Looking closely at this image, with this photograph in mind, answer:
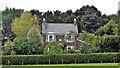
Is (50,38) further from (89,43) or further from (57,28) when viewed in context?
(89,43)

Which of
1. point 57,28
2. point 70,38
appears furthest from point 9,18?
point 70,38

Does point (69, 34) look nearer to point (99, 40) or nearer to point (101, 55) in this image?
point (99, 40)

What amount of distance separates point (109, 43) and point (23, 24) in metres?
12.0

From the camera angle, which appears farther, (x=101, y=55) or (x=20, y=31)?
(x=20, y=31)

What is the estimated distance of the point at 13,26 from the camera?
33812mm

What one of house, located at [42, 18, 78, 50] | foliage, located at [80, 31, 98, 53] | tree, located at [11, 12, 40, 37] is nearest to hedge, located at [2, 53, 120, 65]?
foliage, located at [80, 31, 98, 53]

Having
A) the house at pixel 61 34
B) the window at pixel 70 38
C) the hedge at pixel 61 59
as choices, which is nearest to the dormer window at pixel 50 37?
the house at pixel 61 34

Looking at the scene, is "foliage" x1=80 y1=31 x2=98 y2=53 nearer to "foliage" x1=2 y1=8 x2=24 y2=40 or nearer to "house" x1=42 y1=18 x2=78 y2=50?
"house" x1=42 y1=18 x2=78 y2=50

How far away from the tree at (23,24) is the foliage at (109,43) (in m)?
9.66

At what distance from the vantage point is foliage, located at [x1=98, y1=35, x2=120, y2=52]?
22759 millimetres

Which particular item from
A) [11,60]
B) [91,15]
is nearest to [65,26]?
[91,15]

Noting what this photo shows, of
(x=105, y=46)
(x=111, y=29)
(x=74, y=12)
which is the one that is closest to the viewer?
(x=105, y=46)

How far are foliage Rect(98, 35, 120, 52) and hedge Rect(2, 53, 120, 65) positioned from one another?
281 centimetres

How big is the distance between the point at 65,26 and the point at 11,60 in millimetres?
13253
